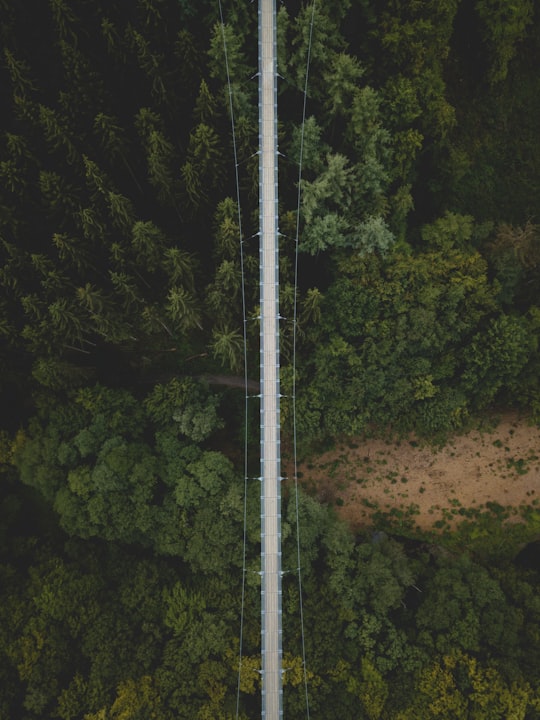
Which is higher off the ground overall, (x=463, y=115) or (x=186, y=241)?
(x=463, y=115)

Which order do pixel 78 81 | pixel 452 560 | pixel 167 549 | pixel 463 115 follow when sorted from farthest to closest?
pixel 463 115 < pixel 452 560 < pixel 167 549 < pixel 78 81

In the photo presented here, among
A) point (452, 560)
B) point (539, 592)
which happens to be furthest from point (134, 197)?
point (539, 592)

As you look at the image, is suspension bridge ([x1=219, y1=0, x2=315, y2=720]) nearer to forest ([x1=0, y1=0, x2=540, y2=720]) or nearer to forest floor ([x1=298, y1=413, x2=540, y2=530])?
forest ([x1=0, y1=0, x2=540, y2=720])

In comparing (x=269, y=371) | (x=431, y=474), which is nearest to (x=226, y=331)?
(x=269, y=371)

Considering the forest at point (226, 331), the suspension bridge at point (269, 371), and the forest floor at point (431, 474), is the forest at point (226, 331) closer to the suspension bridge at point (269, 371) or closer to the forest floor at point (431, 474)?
the suspension bridge at point (269, 371)

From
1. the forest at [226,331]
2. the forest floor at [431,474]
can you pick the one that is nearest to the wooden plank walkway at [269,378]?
the forest at [226,331]

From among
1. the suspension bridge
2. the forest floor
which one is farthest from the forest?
the forest floor

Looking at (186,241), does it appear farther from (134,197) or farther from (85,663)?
(85,663)
